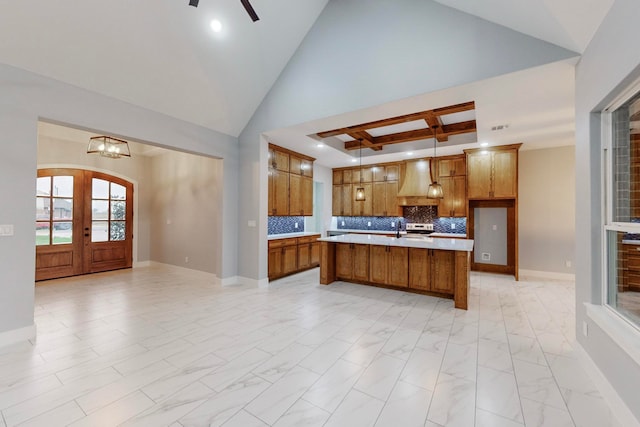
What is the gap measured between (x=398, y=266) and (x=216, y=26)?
4503 millimetres

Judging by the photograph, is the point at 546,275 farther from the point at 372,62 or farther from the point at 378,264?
the point at 372,62

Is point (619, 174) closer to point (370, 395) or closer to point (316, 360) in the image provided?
point (370, 395)

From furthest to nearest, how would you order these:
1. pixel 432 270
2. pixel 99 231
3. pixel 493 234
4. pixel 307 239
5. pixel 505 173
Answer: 1. pixel 307 239
2. pixel 99 231
3. pixel 493 234
4. pixel 505 173
5. pixel 432 270

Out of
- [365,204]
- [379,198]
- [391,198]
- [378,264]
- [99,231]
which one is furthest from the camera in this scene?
[365,204]

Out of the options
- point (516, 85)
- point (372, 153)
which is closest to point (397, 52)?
point (516, 85)

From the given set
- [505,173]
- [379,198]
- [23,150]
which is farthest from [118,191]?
[505,173]

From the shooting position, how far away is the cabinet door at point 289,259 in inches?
217

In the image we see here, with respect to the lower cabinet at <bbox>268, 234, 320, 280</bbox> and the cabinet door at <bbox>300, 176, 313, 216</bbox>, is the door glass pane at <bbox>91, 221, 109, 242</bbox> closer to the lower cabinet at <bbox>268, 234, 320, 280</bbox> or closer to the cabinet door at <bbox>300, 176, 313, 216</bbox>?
the lower cabinet at <bbox>268, 234, 320, 280</bbox>

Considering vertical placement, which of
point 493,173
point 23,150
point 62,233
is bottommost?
point 62,233

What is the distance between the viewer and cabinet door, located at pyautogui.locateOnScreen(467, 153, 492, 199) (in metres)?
5.63

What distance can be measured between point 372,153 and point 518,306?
437cm

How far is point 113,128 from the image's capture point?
11.2 ft

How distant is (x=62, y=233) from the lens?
553 cm

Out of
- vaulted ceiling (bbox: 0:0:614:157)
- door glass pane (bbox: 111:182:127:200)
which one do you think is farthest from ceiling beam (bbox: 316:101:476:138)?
door glass pane (bbox: 111:182:127:200)
